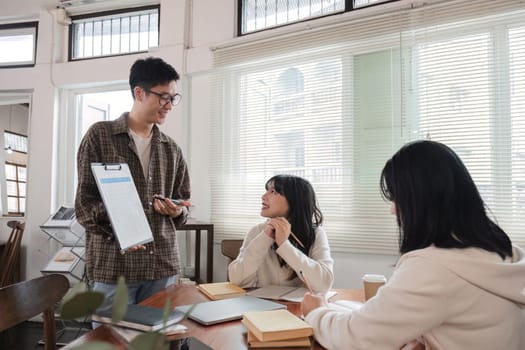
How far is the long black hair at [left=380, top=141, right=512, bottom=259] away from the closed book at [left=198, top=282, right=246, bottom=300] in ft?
2.32

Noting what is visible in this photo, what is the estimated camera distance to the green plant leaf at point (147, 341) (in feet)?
0.95

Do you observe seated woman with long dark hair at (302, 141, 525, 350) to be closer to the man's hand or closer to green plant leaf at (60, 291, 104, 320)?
green plant leaf at (60, 291, 104, 320)

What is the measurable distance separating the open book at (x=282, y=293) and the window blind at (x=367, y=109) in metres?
1.16

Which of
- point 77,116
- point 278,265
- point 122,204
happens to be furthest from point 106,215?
point 77,116

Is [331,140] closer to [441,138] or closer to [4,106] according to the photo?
[441,138]

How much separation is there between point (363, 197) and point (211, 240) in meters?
1.20

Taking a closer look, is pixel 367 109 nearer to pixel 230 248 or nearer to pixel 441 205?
pixel 230 248

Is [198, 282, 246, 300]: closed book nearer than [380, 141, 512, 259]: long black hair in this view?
No

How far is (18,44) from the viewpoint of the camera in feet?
13.1

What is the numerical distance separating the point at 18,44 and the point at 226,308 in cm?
413

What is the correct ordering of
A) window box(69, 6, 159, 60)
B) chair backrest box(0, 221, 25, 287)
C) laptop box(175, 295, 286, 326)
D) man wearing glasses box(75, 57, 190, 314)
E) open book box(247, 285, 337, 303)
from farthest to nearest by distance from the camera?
window box(69, 6, 159, 60)
chair backrest box(0, 221, 25, 287)
man wearing glasses box(75, 57, 190, 314)
open book box(247, 285, 337, 303)
laptop box(175, 295, 286, 326)

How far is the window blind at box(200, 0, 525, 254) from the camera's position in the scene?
2.26m

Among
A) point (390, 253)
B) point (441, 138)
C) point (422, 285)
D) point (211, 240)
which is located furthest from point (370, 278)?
point (211, 240)

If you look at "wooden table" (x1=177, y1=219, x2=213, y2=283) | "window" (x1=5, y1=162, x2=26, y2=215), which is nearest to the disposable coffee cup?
"wooden table" (x1=177, y1=219, x2=213, y2=283)
